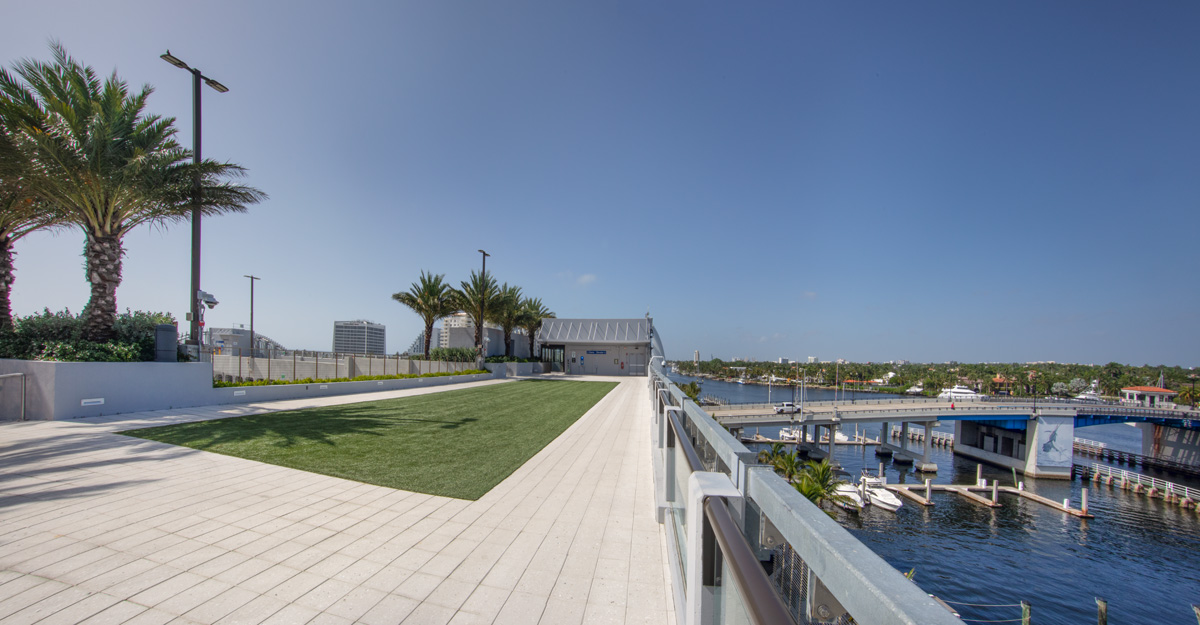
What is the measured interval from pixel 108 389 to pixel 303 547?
36.6ft

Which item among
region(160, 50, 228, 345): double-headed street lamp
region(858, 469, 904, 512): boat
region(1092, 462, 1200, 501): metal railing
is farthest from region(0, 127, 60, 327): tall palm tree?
region(1092, 462, 1200, 501): metal railing

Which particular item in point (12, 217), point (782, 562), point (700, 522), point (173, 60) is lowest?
point (782, 562)

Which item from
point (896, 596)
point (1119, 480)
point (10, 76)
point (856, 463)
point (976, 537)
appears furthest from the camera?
point (856, 463)

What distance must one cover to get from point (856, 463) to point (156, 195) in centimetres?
5452

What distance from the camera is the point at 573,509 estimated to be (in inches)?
215

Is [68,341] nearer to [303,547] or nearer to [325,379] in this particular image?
[325,379]

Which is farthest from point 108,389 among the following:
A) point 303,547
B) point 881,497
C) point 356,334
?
point 356,334

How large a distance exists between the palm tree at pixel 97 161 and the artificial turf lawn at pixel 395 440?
5.96m

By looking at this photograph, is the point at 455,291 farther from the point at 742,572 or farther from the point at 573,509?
A: the point at 742,572

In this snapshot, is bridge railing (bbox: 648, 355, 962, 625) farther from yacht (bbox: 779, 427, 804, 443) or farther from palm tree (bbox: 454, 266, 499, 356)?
yacht (bbox: 779, 427, 804, 443)

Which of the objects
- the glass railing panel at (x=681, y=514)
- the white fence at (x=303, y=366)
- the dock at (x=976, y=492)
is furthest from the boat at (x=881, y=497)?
the glass railing panel at (x=681, y=514)

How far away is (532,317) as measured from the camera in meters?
36.9

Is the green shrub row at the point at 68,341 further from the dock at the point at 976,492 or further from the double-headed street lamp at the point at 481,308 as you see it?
the dock at the point at 976,492

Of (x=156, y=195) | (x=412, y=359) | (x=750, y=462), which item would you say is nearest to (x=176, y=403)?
(x=156, y=195)
